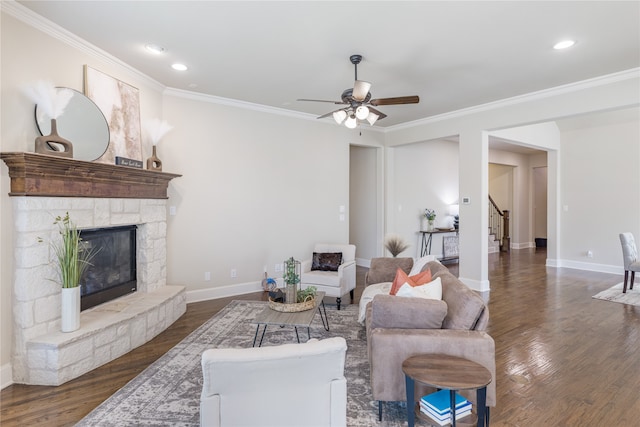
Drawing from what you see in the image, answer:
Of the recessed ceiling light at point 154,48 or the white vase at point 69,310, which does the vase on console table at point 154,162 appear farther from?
the white vase at point 69,310

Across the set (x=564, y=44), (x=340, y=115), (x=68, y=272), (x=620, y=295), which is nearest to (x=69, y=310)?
(x=68, y=272)

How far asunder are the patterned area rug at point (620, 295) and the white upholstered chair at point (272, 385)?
5.45 metres

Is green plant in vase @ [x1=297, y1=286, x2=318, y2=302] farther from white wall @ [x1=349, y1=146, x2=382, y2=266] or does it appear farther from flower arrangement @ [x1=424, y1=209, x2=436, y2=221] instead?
flower arrangement @ [x1=424, y1=209, x2=436, y2=221]

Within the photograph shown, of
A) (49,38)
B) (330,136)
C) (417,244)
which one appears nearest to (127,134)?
(49,38)

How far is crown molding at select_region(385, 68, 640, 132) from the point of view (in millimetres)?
4000

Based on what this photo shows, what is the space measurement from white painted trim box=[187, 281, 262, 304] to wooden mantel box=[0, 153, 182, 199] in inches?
61.2

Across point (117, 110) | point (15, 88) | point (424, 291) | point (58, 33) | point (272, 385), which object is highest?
point (58, 33)

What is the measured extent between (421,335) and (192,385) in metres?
1.72

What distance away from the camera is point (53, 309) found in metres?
2.80

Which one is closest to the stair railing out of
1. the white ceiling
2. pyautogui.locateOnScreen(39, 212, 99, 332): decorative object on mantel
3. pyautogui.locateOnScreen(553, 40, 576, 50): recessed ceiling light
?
the white ceiling

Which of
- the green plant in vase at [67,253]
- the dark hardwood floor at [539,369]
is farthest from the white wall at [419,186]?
the green plant in vase at [67,253]

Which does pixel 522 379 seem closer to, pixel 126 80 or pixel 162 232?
pixel 162 232

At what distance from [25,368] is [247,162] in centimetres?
348

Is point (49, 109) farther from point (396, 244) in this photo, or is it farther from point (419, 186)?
point (419, 186)
